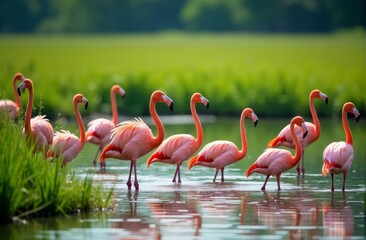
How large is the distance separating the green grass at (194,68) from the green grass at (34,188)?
69.7 inches

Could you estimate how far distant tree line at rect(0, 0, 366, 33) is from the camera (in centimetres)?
6775

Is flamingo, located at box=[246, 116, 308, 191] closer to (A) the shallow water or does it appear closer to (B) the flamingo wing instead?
(A) the shallow water

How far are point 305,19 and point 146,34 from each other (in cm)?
1024

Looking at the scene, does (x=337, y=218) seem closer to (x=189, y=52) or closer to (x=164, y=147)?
(x=164, y=147)

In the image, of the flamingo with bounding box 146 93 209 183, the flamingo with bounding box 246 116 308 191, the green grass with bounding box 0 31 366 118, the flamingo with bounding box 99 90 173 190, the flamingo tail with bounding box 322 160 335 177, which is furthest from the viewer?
the green grass with bounding box 0 31 366 118

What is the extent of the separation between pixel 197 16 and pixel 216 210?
5741 centimetres

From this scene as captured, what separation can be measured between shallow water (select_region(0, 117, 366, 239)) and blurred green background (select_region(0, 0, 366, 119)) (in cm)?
949

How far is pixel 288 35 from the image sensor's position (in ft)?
224

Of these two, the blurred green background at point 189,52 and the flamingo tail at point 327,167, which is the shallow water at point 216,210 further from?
the blurred green background at point 189,52

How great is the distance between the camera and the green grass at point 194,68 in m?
26.9

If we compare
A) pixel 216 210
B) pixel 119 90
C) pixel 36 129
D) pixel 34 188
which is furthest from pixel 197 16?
pixel 34 188

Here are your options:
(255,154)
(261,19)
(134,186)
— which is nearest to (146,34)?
(261,19)

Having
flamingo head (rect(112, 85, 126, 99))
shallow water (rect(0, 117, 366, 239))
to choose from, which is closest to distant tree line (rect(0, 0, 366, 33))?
flamingo head (rect(112, 85, 126, 99))

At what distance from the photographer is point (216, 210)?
12266 millimetres
